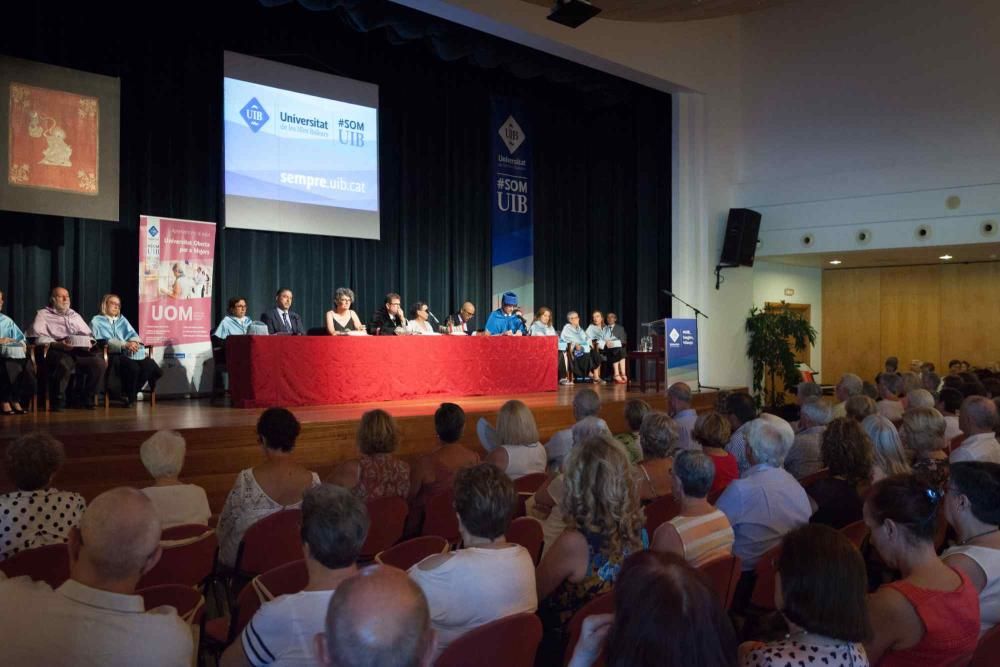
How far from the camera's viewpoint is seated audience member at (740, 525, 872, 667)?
1.54 meters

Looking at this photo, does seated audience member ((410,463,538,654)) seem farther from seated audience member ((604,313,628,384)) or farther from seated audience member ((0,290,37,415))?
seated audience member ((604,313,628,384))

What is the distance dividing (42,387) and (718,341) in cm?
888

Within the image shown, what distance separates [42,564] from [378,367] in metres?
5.48

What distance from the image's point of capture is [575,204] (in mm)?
12883

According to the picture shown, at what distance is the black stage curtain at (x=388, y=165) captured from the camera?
26.4 ft

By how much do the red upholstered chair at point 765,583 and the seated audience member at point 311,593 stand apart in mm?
1372

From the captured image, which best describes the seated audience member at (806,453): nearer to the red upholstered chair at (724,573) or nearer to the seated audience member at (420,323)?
the red upholstered chair at (724,573)

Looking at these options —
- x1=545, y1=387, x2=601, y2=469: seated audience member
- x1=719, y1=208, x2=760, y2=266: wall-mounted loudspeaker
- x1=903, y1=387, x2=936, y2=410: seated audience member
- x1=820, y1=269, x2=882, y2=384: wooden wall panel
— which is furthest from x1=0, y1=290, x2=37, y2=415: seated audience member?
x1=820, y1=269, x2=882, y2=384: wooden wall panel

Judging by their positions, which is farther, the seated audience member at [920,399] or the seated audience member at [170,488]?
the seated audience member at [920,399]

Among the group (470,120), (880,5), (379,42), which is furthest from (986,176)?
(379,42)

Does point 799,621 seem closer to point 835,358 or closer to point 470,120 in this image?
point 470,120

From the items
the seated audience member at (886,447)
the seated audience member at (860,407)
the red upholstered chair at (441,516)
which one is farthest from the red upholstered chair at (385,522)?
the seated audience member at (860,407)

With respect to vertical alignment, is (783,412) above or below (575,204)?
below

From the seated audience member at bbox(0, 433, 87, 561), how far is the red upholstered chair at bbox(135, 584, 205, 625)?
68cm
